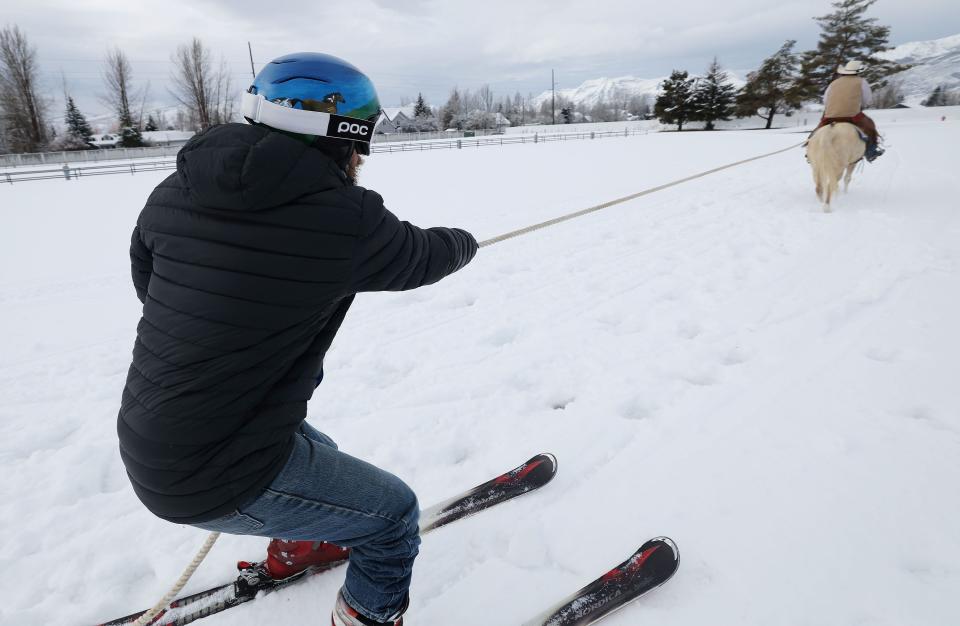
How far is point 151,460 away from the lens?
55.9 inches

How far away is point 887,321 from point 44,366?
24.5 ft

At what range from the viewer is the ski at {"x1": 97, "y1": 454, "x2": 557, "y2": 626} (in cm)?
219

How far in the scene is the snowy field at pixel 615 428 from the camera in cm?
229

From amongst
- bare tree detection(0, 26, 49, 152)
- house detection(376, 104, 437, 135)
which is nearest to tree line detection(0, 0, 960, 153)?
bare tree detection(0, 26, 49, 152)

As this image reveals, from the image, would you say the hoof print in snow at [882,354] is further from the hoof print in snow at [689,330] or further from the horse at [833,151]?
the horse at [833,151]

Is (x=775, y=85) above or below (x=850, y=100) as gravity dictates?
above

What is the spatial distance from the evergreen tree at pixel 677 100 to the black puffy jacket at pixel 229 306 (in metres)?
59.6

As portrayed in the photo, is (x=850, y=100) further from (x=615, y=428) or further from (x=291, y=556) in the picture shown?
(x=291, y=556)

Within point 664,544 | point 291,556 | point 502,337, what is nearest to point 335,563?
point 291,556

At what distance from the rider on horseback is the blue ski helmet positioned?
970cm

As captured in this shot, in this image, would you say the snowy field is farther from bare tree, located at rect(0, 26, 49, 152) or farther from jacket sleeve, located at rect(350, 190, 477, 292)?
bare tree, located at rect(0, 26, 49, 152)

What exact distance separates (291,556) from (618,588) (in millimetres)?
1457

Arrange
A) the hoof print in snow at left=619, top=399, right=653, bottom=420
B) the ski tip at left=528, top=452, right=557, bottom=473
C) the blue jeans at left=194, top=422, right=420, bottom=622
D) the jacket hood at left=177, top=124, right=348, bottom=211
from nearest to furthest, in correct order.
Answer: the jacket hood at left=177, top=124, right=348, bottom=211 < the blue jeans at left=194, top=422, right=420, bottom=622 < the ski tip at left=528, top=452, right=557, bottom=473 < the hoof print in snow at left=619, top=399, right=653, bottom=420

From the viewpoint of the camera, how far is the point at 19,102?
4275 centimetres
